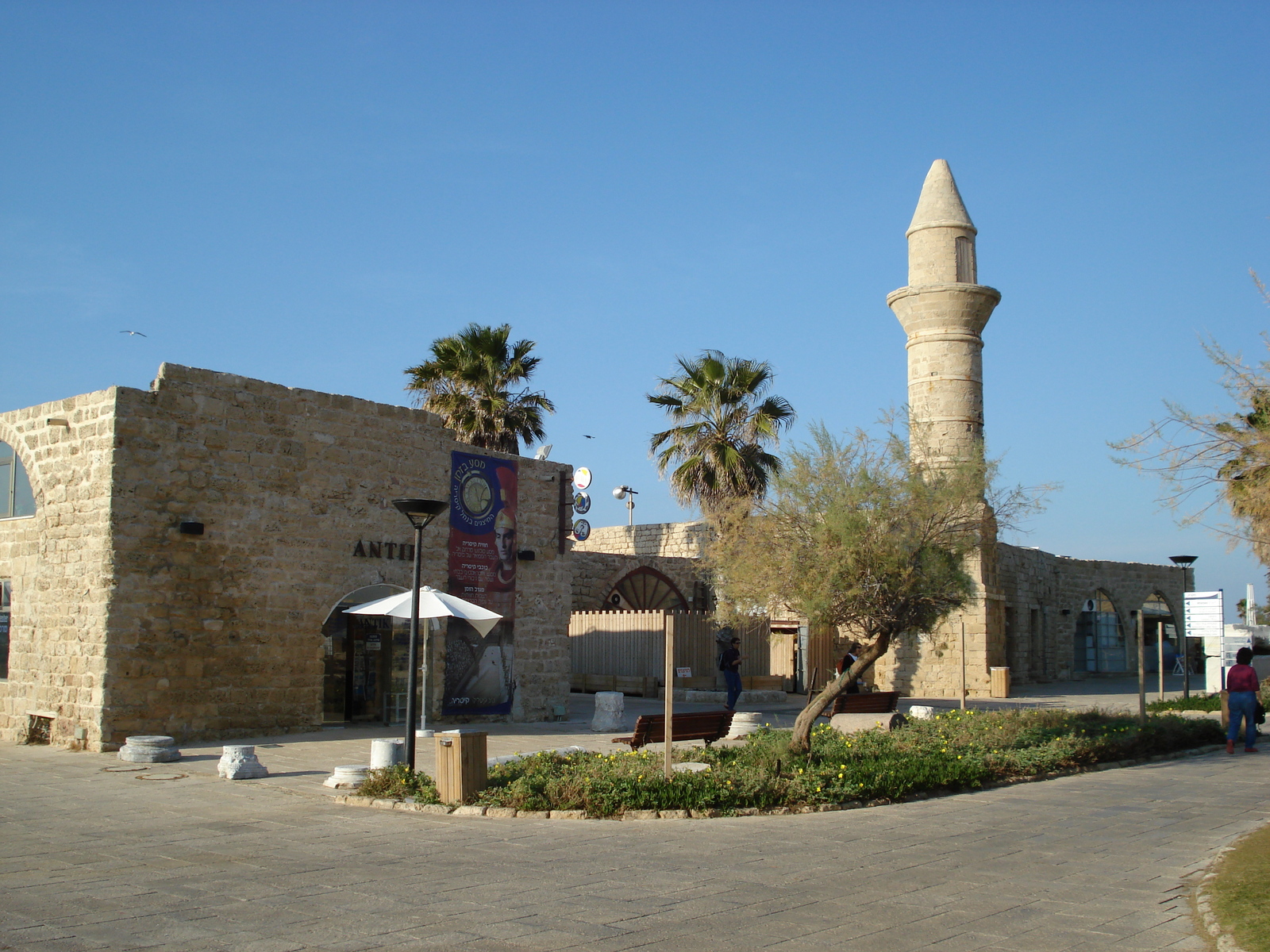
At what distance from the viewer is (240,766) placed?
11156mm

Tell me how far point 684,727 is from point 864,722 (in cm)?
369

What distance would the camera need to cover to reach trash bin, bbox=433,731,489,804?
9758 mm

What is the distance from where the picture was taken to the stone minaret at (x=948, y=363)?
84.7ft

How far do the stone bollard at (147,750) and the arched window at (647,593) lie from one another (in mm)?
18234

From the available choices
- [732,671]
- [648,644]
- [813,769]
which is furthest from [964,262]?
[813,769]

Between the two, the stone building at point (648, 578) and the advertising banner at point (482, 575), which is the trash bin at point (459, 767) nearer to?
the advertising banner at point (482, 575)

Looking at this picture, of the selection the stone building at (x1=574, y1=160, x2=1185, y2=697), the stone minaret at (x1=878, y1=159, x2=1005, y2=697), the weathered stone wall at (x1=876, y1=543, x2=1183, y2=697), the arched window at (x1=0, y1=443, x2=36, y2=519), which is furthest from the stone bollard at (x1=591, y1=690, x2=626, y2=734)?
the stone minaret at (x1=878, y1=159, x2=1005, y2=697)

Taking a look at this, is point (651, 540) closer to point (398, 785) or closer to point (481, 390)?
point (481, 390)

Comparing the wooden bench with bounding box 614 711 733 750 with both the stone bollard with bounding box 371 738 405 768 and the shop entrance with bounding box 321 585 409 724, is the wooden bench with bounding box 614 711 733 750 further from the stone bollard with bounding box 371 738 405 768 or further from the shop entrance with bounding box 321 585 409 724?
the shop entrance with bounding box 321 585 409 724

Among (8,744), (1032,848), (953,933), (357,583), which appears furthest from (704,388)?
(953,933)

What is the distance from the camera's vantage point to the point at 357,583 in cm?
1594

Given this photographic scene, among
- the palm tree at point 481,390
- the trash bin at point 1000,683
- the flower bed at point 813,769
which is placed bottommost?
the trash bin at point 1000,683

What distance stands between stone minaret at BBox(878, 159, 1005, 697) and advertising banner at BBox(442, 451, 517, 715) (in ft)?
37.0

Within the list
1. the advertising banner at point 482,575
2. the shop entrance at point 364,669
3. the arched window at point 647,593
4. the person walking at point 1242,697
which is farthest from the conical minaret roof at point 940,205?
the shop entrance at point 364,669
